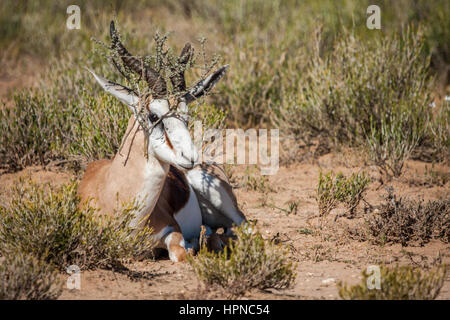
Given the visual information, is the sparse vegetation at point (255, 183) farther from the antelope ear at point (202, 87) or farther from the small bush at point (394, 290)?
the small bush at point (394, 290)

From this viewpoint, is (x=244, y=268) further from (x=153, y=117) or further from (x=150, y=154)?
(x=153, y=117)

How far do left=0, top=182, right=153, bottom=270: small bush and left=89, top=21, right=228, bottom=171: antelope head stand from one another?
0.57 meters

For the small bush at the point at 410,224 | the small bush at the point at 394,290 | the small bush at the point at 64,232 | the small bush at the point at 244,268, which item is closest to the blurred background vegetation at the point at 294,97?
the small bush at the point at 410,224

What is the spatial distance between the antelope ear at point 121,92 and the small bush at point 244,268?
1509 millimetres

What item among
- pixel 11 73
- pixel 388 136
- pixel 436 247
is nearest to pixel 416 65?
pixel 388 136

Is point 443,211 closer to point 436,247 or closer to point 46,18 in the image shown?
point 436,247

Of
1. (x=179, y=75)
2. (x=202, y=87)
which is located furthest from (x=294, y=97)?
(x=179, y=75)

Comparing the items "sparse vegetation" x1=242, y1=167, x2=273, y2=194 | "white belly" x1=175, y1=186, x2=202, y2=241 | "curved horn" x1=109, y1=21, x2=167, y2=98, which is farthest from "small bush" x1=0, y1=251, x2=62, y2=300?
"sparse vegetation" x1=242, y1=167, x2=273, y2=194

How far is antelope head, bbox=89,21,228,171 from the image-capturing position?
490cm

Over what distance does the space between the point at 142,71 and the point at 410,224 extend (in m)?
3.29

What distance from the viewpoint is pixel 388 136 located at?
823 centimetres

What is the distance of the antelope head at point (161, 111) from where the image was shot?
4.90m

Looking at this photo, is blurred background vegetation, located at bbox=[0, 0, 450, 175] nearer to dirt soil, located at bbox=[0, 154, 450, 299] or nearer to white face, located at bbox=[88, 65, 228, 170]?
dirt soil, located at bbox=[0, 154, 450, 299]

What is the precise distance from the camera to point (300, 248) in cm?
607
